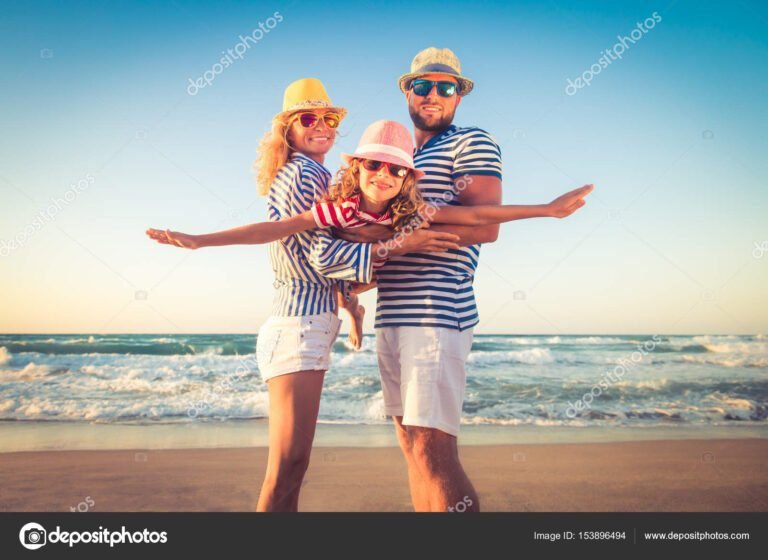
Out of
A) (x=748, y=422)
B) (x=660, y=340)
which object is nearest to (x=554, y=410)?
(x=748, y=422)

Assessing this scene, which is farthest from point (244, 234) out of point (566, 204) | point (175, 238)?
point (566, 204)

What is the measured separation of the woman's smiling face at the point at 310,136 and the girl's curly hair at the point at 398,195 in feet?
1.05

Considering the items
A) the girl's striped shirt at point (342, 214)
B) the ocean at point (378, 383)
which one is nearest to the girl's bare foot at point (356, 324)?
the girl's striped shirt at point (342, 214)

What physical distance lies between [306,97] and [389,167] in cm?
64

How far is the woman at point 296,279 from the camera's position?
109 inches

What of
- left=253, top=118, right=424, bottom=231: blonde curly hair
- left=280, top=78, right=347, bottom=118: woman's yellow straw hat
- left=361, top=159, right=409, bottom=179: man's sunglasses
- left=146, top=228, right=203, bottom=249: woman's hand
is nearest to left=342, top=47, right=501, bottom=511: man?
left=253, top=118, right=424, bottom=231: blonde curly hair

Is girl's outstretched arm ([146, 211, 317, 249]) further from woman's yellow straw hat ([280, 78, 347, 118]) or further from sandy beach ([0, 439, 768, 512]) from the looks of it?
sandy beach ([0, 439, 768, 512])

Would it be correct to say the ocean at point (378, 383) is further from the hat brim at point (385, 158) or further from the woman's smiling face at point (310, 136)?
the hat brim at point (385, 158)

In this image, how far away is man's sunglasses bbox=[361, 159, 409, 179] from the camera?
9.23 ft

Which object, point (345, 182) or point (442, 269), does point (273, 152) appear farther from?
point (442, 269)

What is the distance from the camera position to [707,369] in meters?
13.0

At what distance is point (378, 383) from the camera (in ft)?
34.2

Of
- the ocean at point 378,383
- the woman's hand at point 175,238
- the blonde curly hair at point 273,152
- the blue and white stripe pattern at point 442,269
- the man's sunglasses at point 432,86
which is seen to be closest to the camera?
the woman's hand at point 175,238
